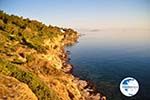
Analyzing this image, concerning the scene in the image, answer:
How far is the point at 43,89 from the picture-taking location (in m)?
9.12

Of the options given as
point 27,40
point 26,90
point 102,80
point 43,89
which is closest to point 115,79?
point 102,80

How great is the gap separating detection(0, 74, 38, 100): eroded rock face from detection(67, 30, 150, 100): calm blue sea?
7698mm

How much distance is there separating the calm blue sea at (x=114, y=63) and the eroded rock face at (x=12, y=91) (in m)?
7.70

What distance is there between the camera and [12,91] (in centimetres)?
748

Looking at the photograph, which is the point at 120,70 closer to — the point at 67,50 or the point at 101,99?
the point at 101,99

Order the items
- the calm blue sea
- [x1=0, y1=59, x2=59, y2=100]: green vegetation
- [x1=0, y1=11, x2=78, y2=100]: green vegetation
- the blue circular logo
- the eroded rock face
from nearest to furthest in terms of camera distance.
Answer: the eroded rock face < the blue circular logo < [x1=0, y1=59, x2=59, y2=100]: green vegetation < [x1=0, y1=11, x2=78, y2=100]: green vegetation < the calm blue sea

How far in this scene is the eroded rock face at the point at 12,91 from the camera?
7156 mm

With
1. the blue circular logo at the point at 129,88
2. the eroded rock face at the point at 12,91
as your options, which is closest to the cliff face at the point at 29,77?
the eroded rock face at the point at 12,91

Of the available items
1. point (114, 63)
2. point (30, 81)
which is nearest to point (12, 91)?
point (30, 81)

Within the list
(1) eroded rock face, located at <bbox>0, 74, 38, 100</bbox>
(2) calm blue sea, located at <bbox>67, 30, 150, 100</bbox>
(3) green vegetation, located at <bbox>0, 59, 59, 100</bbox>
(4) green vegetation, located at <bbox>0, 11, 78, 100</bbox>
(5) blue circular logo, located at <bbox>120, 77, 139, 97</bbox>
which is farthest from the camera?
(2) calm blue sea, located at <bbox>67, 30, 150, 100</bbox>

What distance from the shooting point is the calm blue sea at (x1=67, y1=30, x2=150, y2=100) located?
1672 centimetres

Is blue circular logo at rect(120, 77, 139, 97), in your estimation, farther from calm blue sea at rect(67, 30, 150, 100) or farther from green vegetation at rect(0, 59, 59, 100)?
calm blue sea at rect(67, 30, 150, 100)

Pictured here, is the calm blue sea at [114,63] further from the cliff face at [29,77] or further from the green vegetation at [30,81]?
the green vegetation at [30,81]

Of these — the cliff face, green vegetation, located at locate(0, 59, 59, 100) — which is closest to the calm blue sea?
the cliff face
